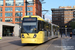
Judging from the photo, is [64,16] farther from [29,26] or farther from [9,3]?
[29,26]

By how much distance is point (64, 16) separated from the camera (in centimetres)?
13525

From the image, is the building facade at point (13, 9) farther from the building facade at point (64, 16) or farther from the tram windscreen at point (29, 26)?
the building facade at point (64, 16)

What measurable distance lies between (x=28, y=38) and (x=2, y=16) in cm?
5837

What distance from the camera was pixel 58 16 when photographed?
137625mm

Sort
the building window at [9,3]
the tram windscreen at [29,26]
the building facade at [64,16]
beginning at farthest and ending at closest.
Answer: the building facade at [64,16]
the building window at [9,3]
the tram windscreen at [29,26]

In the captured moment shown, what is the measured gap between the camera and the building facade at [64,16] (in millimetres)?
133750

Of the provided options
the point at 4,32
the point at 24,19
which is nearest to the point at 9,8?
the point at 4,32

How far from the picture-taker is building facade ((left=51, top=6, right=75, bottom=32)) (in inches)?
5266

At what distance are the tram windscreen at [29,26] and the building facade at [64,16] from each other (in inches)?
4728

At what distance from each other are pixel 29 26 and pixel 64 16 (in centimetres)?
12348

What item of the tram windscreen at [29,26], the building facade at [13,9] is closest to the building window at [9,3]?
the building facade at [13,9]

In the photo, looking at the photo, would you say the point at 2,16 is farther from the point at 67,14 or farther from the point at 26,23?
the point at 67,14

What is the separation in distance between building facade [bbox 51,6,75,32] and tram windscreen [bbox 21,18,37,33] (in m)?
120

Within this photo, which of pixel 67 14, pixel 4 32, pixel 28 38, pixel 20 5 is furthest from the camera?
pixel 67 14
